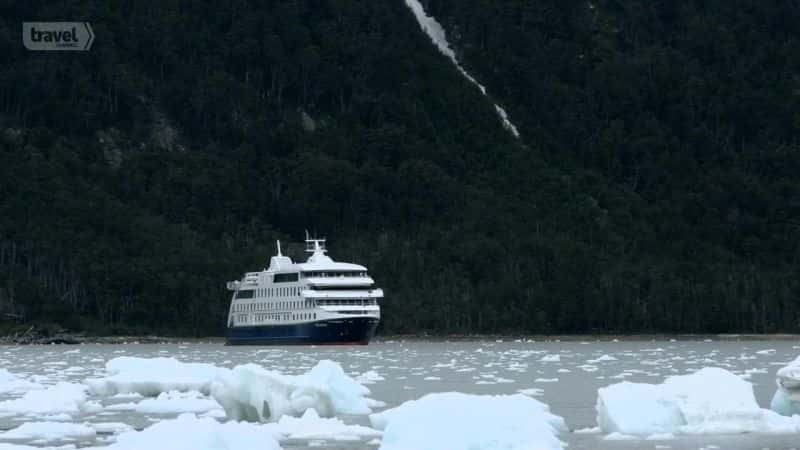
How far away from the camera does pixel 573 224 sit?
19425 centimetres

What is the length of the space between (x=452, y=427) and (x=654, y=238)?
522ft

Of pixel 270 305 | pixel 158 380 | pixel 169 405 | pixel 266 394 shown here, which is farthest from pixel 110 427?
pixel 270 305

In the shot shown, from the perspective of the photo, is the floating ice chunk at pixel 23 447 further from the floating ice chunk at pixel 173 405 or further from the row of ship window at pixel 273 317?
the row of ship window at pixel 273 317

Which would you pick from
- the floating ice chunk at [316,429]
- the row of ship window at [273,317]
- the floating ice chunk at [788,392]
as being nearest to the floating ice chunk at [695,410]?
the floating ice chunk at [788,392]

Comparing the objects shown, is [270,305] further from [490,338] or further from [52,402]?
[52,402]

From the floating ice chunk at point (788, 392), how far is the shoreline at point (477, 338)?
107354mm

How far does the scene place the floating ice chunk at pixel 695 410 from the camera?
4153 cm

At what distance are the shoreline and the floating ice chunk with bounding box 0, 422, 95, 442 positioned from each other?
353 ft

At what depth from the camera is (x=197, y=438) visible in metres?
35.9

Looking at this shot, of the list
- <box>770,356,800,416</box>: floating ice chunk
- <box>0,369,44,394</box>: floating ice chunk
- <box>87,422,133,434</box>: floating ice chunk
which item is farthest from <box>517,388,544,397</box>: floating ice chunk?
<box>0,369,44,394</box>: floating ice chunk

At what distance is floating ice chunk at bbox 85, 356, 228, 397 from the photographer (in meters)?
56.7

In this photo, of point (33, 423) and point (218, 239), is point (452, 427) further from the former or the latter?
point (218, 239)

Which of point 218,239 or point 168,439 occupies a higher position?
point 218,239

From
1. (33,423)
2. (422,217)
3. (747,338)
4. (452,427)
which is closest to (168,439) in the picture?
(452,427)
